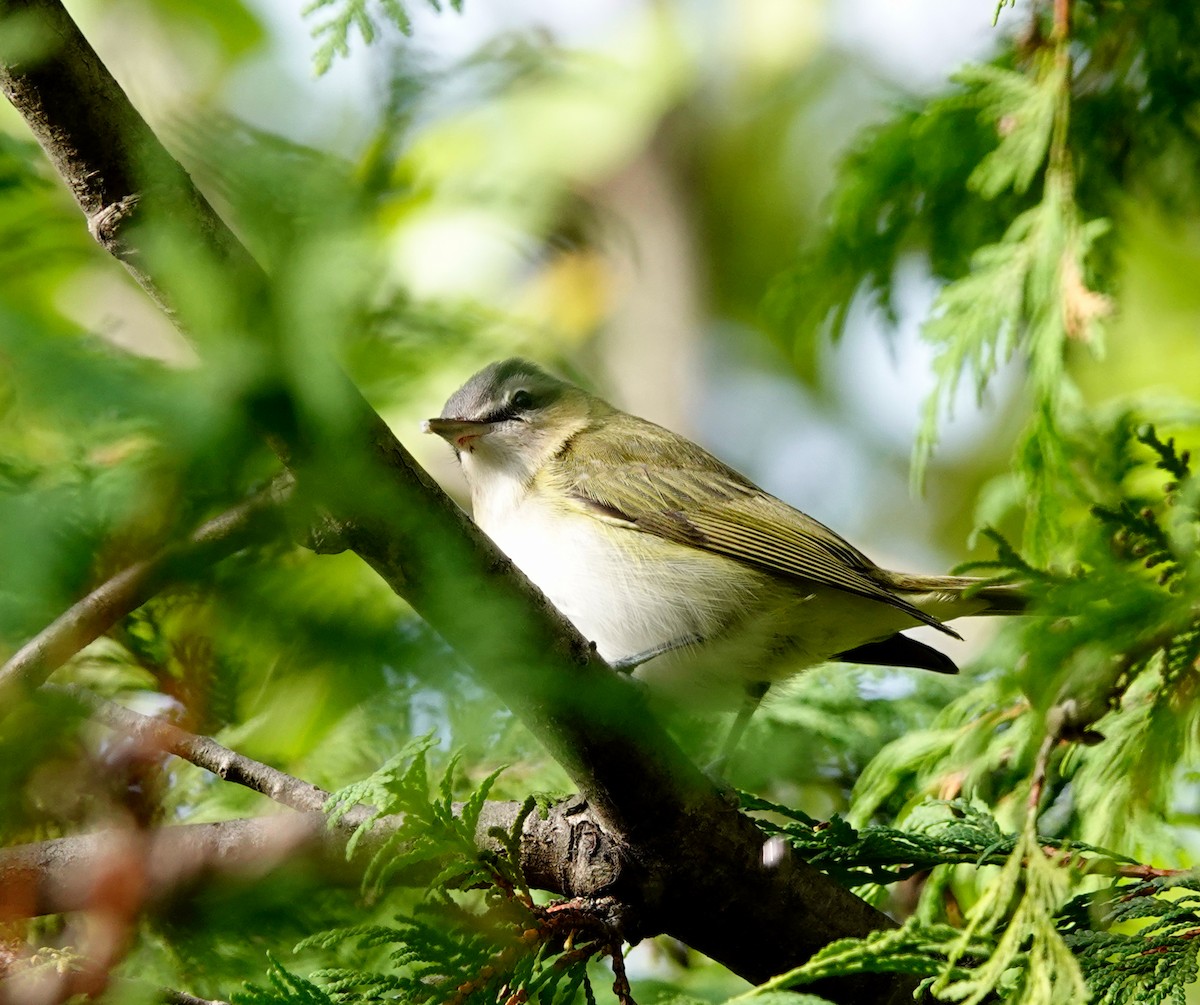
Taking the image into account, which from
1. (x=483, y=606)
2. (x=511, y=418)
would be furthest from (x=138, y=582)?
(x=511, y=418)

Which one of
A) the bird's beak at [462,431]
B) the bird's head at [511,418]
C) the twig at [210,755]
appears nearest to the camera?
the twig at [210,755]

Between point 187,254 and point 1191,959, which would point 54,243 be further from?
point 1191,959

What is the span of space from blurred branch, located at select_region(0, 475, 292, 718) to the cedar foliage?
0.02m

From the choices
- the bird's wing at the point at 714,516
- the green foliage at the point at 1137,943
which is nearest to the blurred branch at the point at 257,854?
the green foliage at the point at 1137,943

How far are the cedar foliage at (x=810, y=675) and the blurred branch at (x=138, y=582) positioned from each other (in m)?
0.02

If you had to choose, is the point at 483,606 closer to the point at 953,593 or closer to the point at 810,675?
the point at 953,593

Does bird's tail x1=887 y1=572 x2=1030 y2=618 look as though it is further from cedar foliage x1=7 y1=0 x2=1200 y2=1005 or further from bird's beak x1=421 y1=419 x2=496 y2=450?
bird's beak x1=421 y1=419 x2=496 y2=450

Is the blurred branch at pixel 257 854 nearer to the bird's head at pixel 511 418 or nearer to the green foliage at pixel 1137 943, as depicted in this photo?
the green foliage at pixel 1137 943

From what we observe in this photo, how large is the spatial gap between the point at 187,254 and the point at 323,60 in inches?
42.4

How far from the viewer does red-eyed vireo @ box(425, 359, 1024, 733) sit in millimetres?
3223

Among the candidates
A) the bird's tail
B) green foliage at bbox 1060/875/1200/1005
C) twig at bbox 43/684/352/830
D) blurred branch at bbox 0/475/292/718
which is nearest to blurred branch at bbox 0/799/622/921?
twig at bbox 43/684/352/830

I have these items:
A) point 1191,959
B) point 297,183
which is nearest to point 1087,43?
point 1191,959

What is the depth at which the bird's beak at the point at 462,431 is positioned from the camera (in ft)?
11.5

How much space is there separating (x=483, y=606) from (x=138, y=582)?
39 cm
